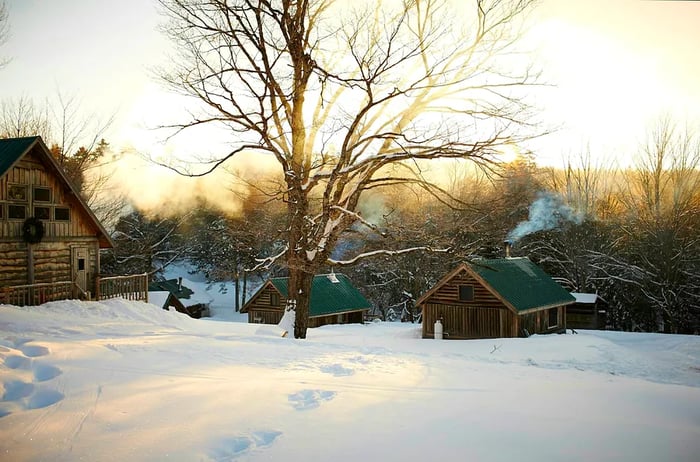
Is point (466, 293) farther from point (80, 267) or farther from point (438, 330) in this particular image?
point (80, 267)

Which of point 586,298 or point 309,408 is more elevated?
point 309,408

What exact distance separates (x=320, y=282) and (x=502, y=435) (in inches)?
1161

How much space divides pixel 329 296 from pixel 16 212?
19.0m

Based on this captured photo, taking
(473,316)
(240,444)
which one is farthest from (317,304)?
(240,444)

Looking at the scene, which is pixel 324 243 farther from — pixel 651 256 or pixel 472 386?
pixel 651 256

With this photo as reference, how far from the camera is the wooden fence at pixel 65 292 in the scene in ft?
52.4

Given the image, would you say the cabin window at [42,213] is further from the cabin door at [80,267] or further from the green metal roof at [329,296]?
the green metal roof at [329,296]

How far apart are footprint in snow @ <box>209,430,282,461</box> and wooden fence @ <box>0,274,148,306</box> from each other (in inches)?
543

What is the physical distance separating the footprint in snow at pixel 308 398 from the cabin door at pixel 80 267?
16.0 metres

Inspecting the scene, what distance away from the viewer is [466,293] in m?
26.7

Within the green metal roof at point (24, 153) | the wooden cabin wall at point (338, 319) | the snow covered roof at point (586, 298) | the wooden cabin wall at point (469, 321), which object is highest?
A: the green metal roof at point (24, 153)

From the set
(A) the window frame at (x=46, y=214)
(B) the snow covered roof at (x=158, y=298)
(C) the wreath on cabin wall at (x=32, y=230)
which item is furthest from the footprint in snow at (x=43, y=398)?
(B) the snow covered roof at (x=158, y=298)

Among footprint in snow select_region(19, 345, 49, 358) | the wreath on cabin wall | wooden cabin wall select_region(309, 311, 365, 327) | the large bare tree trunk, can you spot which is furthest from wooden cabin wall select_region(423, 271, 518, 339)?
footprint in snow select_region(19, 345, 49, 358)

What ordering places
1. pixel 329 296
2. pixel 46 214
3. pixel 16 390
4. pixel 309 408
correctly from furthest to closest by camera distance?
pixel 329 296, pixel 46 214, pixel 16 390, pixel 309 408
